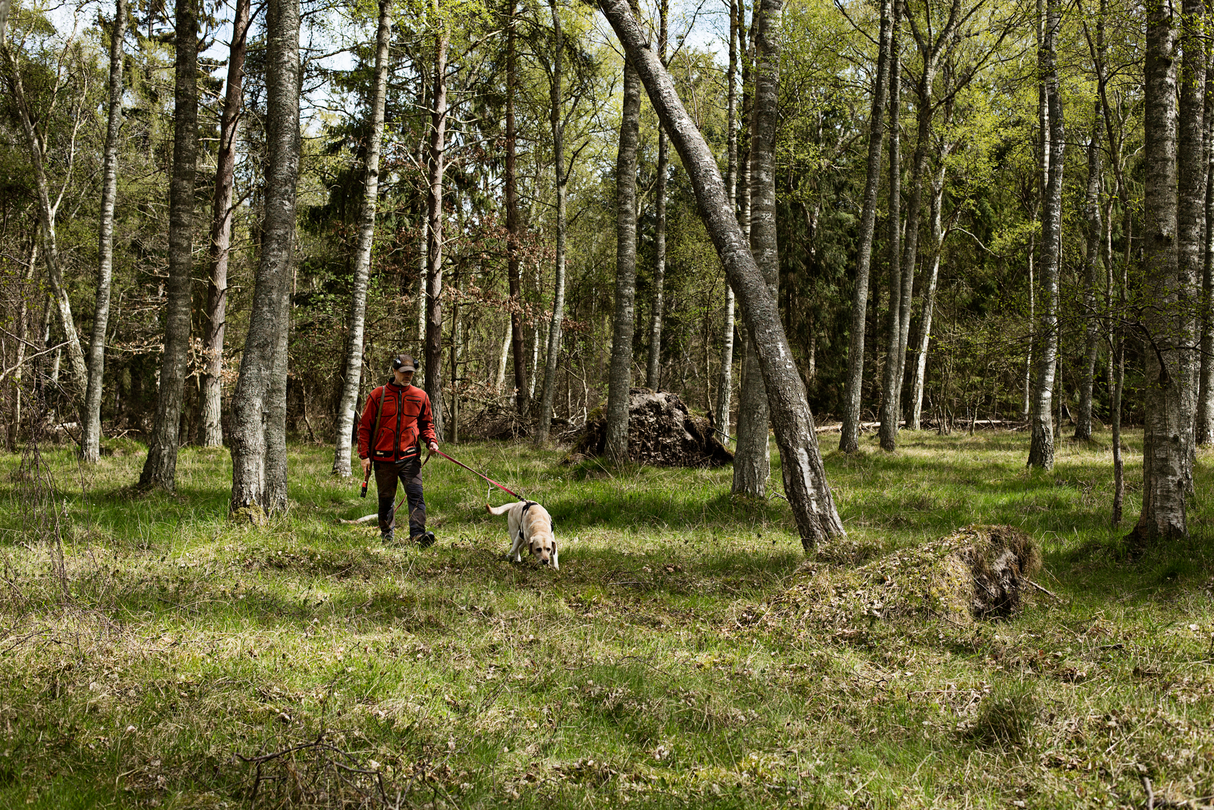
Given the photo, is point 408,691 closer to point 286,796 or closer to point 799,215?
point 286,796

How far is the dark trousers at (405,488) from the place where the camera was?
8.30 meters

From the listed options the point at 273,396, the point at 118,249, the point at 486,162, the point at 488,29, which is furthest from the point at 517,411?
the point at 118,249

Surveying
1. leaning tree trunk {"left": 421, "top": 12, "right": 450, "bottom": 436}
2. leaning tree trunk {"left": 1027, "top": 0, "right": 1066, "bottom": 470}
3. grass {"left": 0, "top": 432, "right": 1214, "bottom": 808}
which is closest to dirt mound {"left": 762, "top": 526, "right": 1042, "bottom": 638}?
grass {"left": 0, "top": 432, "right": 1214, "bottom": 808}

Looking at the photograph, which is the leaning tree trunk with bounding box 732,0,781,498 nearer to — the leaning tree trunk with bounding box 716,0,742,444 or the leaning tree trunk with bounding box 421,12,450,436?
the leaning tree trunk with bounding box 716,0,742,444

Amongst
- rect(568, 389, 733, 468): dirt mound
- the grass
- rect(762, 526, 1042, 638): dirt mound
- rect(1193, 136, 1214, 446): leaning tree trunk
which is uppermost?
rect(1193, 136, 1214, 446): leaning tree trunk

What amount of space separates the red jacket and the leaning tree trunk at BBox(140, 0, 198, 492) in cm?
352

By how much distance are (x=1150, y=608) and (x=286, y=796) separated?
6483mm

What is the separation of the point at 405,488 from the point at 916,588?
5442mm

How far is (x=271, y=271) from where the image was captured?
862 cm

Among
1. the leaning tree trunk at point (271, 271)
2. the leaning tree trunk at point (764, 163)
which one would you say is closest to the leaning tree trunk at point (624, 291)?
the leaning tree trunk at point (764, 163)

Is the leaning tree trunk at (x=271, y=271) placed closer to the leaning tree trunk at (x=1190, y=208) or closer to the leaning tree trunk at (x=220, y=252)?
the leaning tree trunk at (x=220, y=252)

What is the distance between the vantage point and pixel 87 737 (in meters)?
3.48

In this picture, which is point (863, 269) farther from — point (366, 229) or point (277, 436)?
point (277, 436)

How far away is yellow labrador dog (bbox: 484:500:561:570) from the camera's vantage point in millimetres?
7340
